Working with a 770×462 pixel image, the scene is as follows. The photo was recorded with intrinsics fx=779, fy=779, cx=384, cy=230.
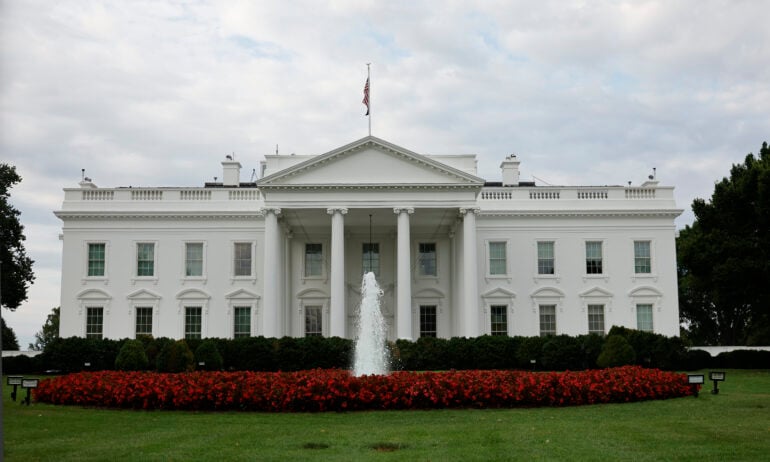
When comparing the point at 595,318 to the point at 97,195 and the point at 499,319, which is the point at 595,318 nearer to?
the point at 499,319

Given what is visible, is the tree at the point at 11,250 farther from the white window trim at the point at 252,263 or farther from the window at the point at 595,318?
the window at the point at 595,318

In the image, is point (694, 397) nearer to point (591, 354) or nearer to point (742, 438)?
point (742, 438)

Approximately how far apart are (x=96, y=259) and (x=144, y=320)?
408 cm

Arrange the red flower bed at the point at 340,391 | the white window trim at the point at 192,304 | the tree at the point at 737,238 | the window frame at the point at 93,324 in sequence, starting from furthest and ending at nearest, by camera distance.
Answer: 1. the white window trim at the point at 192,304
2. the window frame at the point at 93,324
3. the tree at the point at 737,238
4. the red flower bed at the point at 340,391

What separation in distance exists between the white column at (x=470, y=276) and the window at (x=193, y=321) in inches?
552

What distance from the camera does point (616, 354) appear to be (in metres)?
28.4

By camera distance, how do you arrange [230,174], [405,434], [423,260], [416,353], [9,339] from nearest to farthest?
[405,434], [416,353], [423,260], [230,174], [9,339]

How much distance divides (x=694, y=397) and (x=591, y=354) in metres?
12.3

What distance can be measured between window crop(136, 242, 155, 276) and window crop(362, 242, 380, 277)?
1107cm

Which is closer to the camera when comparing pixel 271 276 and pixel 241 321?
pixel 271 276

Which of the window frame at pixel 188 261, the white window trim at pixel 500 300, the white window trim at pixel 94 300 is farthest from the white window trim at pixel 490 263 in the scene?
the white window trim at pixel 94 300

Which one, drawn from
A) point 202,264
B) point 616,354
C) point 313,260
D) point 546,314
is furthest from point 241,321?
point 616,354

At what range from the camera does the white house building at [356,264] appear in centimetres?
4022

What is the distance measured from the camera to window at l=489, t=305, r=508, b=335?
133 feet
